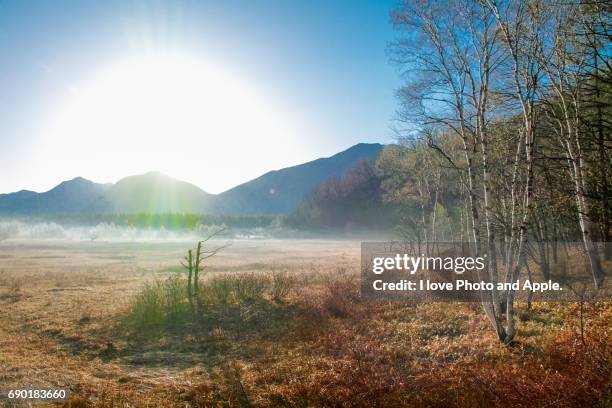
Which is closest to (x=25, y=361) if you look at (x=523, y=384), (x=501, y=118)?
(x=523, y=384)

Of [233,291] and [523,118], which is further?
[233,291]

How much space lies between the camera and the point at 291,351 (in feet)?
44.7

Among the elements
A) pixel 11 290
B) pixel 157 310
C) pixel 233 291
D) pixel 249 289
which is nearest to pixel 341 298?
pixel 249 289

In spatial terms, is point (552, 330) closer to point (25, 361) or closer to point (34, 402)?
point (34, 402)

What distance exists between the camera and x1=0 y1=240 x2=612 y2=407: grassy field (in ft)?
28.6

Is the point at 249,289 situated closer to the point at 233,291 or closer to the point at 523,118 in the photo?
the point at 233,291

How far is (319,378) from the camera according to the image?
406 inches

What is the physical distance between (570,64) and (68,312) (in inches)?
1057

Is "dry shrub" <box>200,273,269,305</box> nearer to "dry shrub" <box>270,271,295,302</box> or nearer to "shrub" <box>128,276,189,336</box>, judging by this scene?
"dry shrub" <box>270,271,295,302</box>

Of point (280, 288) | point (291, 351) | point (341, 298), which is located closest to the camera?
point (291, 351)

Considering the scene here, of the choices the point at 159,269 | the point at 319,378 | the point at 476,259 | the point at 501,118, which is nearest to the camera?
the point at 319,378

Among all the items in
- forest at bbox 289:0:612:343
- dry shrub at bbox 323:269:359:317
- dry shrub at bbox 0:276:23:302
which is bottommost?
dry shrub at bbox 0:276:23:302

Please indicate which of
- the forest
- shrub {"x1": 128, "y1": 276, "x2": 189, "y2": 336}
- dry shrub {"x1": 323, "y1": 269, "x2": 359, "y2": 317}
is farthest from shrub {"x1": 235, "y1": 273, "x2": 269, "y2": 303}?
the forest

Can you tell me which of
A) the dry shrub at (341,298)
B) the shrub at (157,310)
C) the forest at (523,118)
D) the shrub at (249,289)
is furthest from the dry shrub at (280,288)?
the forest at (523,118)
